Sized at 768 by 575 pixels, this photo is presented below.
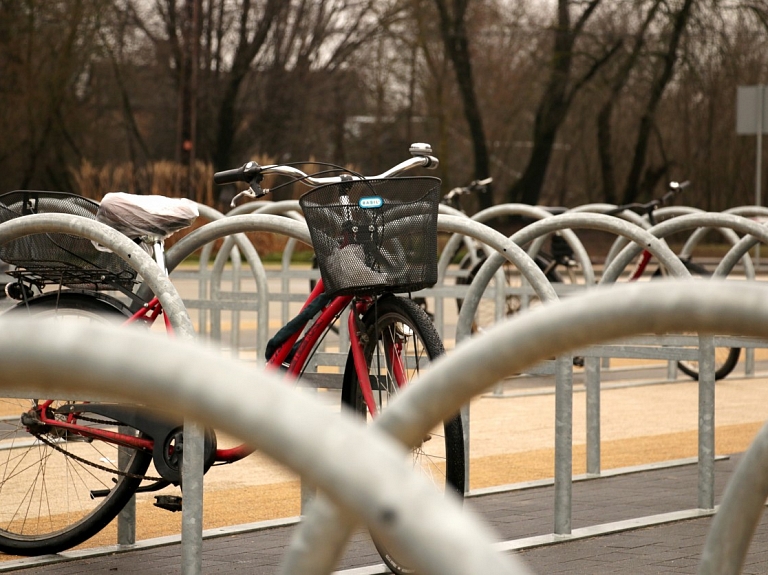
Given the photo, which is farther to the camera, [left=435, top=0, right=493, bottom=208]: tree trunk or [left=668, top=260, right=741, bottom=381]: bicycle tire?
[left=435, top=0, right=493, bottom=208]: tree trunk

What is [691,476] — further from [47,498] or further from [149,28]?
[149,28]

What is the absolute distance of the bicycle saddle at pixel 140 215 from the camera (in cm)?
433

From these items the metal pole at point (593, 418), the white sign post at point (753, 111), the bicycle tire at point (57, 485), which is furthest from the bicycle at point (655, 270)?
the white sign post at point (753, 111)

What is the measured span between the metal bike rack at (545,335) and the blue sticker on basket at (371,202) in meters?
2.40

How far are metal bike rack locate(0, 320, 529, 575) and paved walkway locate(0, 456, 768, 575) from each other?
3044mm

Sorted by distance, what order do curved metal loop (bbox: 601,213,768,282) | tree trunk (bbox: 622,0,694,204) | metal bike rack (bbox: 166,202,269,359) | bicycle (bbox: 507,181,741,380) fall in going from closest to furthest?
1. curved metal loop (bbox: 601,213,768,282)
2. metal bike rack (bbox: 166,202,269,359)
3. bicycle (bbox: 507,181,741,380)
4. tree trunk (bbox: 622,0,694,204)

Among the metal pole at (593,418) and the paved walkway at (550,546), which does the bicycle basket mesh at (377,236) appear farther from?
the metal pole at (593,418)

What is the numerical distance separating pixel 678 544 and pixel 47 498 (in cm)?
239

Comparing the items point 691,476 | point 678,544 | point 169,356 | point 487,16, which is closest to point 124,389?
point 169,356

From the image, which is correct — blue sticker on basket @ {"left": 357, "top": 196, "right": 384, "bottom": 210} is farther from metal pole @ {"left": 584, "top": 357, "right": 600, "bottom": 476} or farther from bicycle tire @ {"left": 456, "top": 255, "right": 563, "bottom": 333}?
bicycle tire @ {"left": 456, "top": 255, "right": 563, "bottom": 333}

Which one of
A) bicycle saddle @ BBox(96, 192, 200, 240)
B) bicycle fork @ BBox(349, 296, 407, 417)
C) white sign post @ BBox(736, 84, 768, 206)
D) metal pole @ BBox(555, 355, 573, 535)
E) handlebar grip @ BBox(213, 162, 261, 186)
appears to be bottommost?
metal pole @ BBox(555, 355, 573, 535)

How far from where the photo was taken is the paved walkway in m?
4.22

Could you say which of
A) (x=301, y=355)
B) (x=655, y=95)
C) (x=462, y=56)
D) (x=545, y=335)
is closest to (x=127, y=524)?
(x=301, y=355)

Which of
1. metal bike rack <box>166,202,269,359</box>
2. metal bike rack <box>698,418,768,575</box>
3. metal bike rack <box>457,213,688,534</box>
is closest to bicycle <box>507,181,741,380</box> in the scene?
metal bike rack <box>166,202,269,359</box>
